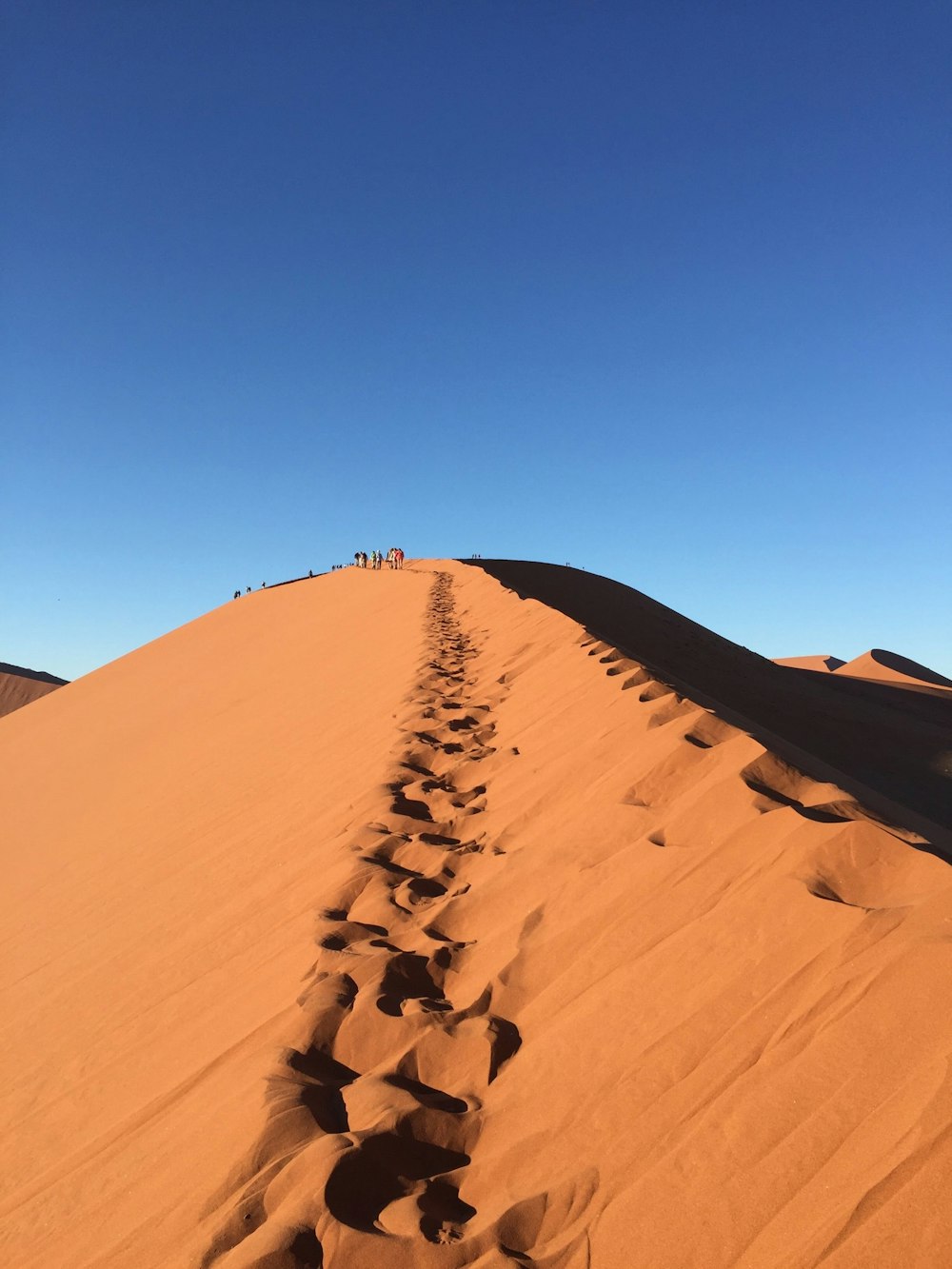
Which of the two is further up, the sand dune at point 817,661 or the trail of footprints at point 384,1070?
the sand dune at point 817,661

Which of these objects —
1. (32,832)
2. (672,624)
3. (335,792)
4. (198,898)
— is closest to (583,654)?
(335,792)

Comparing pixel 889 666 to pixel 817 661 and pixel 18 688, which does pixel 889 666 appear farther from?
pixel 18 688

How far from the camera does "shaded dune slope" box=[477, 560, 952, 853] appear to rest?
5.98 meters

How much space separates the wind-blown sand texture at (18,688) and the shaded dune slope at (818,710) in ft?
161

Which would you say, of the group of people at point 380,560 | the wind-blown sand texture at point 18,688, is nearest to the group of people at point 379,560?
the group of people at point 380,560

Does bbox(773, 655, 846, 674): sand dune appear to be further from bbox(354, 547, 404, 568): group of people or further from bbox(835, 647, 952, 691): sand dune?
bbox(354, 547, 404, 568): group of people

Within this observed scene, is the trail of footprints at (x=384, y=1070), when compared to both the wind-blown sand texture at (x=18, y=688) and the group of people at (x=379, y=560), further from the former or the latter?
the wind-blown sand texture at (x=18, y=688)

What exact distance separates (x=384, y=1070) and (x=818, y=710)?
10585 millimetres

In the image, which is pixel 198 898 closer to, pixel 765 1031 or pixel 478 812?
pixel 478 812

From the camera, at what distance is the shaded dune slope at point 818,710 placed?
19.6ft

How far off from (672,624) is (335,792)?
17561 millimetres

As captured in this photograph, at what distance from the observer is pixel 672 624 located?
2200 cm

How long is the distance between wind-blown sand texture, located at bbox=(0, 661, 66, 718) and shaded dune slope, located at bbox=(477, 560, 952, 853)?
4904 cm

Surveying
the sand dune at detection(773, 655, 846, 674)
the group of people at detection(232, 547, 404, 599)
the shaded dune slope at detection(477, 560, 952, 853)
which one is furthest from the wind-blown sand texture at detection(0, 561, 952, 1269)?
the sand dune at detection(773, 655, 846, 674)
